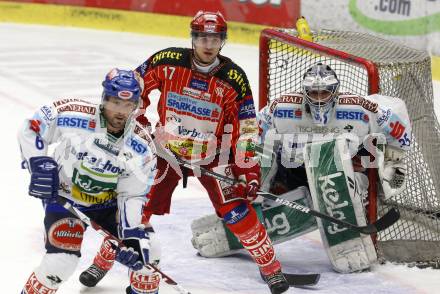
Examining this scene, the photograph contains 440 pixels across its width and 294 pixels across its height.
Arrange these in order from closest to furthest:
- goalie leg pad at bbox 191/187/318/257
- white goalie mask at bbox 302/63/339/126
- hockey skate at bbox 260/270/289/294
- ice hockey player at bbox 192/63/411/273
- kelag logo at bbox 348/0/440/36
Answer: hockey skate at bbox 260/270/289/294 < white goalie mask at bbox 302/63/339/126 < ice hockey player at bbox 192/63/411/273 < goalie leg pad at bbox 191/187/318/257 < kelag logo at bbox 348/0/440/36

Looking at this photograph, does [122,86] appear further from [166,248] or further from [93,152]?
[166,248]

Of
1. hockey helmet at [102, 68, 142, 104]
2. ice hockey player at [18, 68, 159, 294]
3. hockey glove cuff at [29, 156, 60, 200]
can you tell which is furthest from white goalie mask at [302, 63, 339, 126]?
hockey glove cuff at [29, 156, 60, 200]

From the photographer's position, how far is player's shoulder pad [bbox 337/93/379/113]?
5.65 metres

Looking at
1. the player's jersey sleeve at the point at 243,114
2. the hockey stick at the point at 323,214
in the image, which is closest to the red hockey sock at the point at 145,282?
the hockey stick at the point at 323,214

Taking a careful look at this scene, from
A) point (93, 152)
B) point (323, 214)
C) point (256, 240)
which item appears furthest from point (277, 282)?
point (93, 152)

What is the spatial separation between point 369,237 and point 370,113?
0.70 meters

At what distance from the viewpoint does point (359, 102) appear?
5656 mm

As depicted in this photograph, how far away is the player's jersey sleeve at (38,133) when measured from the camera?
4.45 meters

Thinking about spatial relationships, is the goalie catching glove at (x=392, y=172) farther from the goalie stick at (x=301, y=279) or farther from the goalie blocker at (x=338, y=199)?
the goalie stick at (x=301, y=279)

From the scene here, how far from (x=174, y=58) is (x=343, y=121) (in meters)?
1.02

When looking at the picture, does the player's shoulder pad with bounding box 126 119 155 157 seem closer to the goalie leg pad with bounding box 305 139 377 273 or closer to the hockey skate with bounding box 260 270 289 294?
the hockey skate with bounding box 260 270 289 294

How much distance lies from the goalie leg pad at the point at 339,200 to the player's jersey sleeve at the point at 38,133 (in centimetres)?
168

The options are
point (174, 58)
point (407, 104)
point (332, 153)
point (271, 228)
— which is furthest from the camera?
point (407, 104)

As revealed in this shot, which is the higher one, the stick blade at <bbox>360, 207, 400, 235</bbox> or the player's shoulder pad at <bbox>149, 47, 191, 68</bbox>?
the player's shoulder pad at <bbox>149, 47, 191, 68</bbox>
